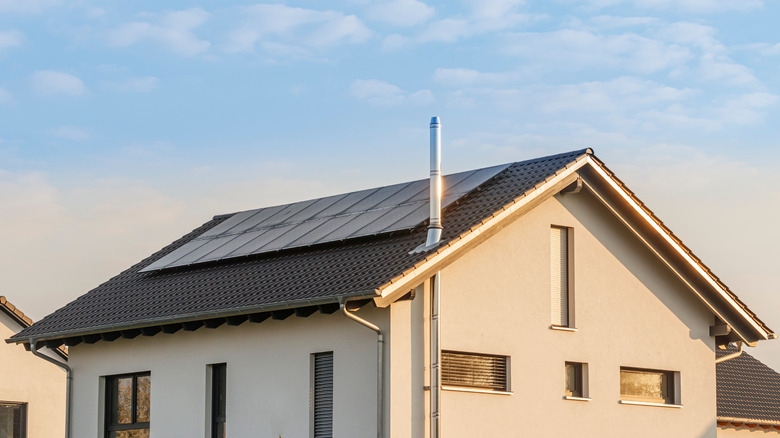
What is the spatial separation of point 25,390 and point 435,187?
1519 centimetres

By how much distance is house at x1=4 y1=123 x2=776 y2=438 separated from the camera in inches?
778

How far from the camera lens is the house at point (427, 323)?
19750mm

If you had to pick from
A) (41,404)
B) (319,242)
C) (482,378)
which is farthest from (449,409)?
(41,404)

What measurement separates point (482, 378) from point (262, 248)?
16.8ft

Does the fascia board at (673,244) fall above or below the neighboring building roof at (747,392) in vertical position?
above

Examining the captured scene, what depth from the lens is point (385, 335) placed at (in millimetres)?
19406

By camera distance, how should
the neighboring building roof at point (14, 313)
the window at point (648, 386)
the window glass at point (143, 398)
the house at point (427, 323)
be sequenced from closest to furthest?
the house at point (427, 323) < the window at point (648, 386) < the window glass at point (143, 398) < the neighboring building roof at point (14, 313)

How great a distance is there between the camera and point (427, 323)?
64.9 ft

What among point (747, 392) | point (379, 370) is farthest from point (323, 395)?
point (747, 392)

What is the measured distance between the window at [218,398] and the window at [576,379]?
563 cm

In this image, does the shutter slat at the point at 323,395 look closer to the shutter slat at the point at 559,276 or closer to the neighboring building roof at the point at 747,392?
the shutter slat at the point at 559,276

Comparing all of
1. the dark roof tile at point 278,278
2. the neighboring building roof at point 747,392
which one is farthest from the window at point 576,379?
the neighboring building roof at point 747,392

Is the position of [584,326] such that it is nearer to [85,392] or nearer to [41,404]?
[85,392]

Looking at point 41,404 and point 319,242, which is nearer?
point 319,242
